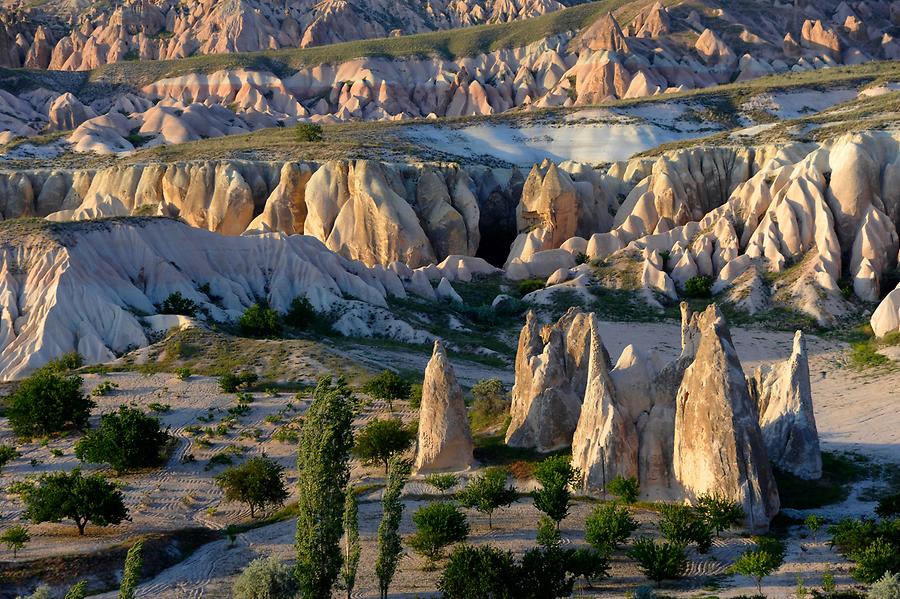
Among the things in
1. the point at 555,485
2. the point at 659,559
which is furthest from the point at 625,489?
the point at 659,559

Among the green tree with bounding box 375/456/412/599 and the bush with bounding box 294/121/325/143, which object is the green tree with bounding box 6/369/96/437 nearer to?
the green tree with bounding box 375/456/412/599

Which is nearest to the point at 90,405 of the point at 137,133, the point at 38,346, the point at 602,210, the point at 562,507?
the point at 38,346

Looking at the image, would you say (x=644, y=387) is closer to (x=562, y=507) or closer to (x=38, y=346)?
(x=562, y=507)

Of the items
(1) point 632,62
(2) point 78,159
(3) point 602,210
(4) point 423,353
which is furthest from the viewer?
(1) point 632,62

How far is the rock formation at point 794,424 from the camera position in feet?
79.1

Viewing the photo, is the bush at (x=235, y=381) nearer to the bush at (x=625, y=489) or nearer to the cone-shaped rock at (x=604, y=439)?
the cone-shaped rock at (x=604, y=439)

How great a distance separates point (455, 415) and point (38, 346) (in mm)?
18021

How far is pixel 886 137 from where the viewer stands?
5188 cm

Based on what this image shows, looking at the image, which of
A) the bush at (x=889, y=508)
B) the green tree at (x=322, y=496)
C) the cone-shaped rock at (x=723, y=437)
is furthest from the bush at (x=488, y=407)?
the green tree at (x=322, y=496)

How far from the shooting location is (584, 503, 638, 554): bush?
19.6 metres

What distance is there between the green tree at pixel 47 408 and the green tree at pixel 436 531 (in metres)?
12.4

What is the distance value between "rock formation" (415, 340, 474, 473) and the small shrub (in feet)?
38.9

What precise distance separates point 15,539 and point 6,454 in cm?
667

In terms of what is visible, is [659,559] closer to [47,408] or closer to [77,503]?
[77,503]
